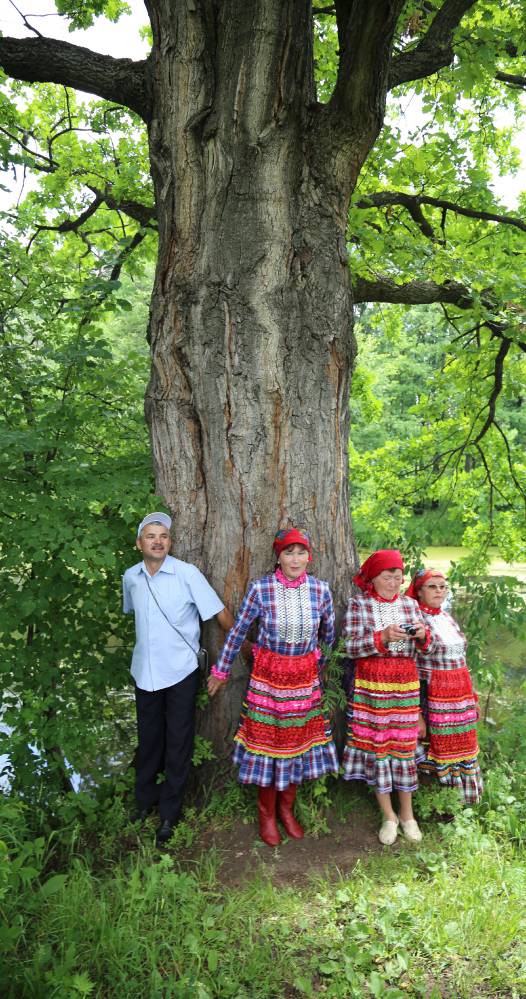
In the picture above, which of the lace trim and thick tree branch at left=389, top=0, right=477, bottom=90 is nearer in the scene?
the lace trim

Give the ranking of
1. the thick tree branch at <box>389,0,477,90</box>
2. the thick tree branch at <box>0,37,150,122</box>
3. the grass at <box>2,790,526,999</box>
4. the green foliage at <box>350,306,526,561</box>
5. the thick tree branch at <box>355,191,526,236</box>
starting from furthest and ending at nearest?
the green foliage at <box>350,306,526,561</box> → the thick tree branch at <box>355,191,526,236</box> → the thick tree branch at <box>389,0,477,90</box> → the thick tree branch at <box>0,37,150,122</box> → the grass at <box>2,790,526,999</box>

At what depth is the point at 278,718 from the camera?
10.6ft

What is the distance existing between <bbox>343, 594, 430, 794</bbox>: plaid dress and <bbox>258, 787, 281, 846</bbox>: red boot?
41 centimetres

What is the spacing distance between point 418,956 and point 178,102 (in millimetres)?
4168

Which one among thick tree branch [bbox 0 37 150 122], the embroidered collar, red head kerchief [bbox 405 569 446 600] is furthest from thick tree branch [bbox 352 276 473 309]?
the embroidered collar

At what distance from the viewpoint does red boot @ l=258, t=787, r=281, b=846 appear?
10.8 ft

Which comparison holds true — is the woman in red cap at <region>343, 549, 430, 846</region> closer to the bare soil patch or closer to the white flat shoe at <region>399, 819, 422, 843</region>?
the white flat shoe at <region>399, 819, 422, 843</region>

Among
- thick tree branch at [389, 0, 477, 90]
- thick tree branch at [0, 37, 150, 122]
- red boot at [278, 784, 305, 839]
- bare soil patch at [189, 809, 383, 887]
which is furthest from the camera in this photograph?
thick tree branch at [389, 0, 477, 90]

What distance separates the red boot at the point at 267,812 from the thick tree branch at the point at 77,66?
12.6 ft

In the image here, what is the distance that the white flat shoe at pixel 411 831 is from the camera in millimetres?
3293

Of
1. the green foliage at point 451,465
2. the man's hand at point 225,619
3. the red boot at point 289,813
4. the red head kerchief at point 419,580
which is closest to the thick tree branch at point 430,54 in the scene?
the green foliage at point 451,465

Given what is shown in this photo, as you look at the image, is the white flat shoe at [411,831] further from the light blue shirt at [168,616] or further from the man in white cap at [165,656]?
the light blue shirt at [168,616]

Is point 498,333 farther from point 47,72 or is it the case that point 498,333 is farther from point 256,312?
point 47,72

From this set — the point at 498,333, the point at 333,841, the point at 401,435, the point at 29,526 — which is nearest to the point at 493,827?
the point at 333,841
